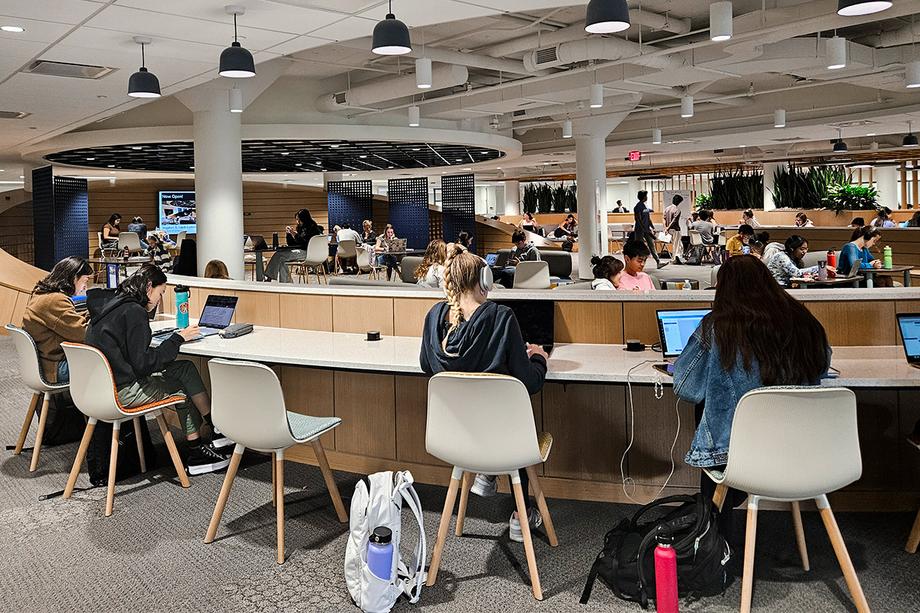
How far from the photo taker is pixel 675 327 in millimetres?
4074

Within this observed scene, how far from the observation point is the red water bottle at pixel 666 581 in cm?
299

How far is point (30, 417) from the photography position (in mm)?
5418

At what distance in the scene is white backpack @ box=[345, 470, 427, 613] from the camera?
3150mm

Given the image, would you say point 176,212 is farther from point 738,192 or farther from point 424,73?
point 738,192

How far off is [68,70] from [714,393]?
7071mm

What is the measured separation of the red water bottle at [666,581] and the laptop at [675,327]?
1.17 m

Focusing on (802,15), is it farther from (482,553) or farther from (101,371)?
(101,371)

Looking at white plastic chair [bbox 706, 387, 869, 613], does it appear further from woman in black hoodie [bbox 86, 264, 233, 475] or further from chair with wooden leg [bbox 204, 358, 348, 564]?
woman in black hoodie [bbox 86, 264, 233, 475]

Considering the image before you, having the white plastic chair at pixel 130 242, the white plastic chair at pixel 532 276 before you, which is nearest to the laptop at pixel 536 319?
the white plastic chair at pixel 532 276

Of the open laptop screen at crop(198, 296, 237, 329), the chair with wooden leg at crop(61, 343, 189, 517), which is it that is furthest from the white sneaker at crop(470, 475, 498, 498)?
the open laptop screen at crop(198, 296, 237, 329)

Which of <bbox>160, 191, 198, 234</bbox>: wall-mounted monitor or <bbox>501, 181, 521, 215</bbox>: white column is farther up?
<bbox>501, 181, 521, 215</bbox>: white column

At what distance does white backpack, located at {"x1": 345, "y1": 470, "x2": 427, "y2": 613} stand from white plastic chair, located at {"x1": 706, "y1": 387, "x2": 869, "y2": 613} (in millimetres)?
1286

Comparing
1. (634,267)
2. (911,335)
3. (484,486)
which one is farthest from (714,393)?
(634,267)

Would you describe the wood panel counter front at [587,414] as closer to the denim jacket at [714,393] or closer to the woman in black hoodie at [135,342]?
the woman in black hoodie at [135,342]
